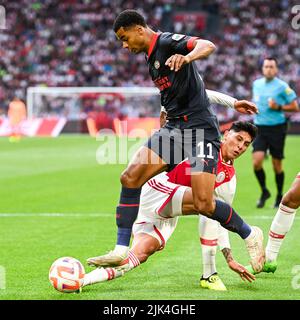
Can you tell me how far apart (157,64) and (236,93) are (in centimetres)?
3327

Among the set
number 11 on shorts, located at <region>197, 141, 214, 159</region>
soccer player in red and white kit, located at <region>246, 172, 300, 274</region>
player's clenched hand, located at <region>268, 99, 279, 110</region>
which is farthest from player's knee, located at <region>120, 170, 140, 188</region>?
player's clenched hand, located at <region>268, 99, 279, 110</region>

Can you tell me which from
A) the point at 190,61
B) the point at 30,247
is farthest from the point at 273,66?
the point at 190,61

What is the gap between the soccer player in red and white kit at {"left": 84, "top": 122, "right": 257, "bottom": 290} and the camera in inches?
255

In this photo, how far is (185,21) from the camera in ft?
145

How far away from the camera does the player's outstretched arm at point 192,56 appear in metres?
6.14

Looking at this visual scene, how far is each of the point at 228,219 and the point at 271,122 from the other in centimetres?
656

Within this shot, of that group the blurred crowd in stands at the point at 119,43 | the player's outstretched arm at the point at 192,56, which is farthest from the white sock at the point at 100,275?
the blurred crowd in stands at the point at 119,43

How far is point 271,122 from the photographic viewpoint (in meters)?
12.8

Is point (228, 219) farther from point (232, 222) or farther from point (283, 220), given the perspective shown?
point (283, 220)

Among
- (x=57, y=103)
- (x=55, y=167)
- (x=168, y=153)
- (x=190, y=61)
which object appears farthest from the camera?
(x=57, y=103)

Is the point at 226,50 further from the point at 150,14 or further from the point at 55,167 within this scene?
the point at 55,167

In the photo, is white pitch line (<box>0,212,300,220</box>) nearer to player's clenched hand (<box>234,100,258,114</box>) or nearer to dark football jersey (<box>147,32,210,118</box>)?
player's clenched hand (<box>234,100,258,114</box>)
